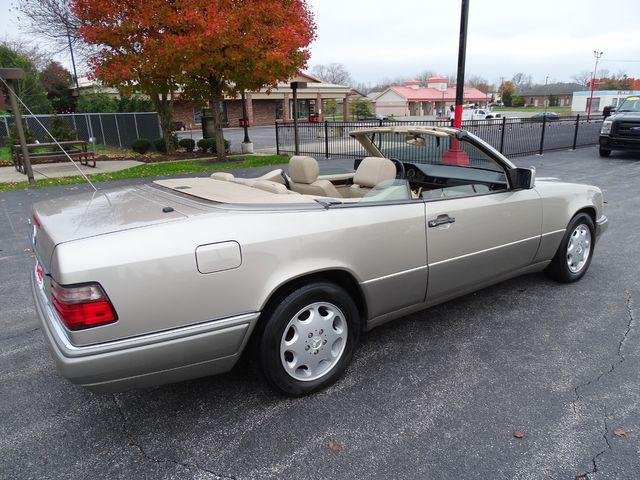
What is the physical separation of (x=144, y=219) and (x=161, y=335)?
62cm

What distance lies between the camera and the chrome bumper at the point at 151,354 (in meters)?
2.16

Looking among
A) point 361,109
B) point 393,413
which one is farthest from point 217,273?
point 361,109

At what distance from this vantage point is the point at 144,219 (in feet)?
8.04

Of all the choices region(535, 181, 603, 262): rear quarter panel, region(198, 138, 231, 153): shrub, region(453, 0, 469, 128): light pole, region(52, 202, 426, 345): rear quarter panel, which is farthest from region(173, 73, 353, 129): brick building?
region(52, 202, 426, 345): rear quarter panel

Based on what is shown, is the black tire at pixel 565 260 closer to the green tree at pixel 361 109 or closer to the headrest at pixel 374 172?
the headrest at pixel 374 172

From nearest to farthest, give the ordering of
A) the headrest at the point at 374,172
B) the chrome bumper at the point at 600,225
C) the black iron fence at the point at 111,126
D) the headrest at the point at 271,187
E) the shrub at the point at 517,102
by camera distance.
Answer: the headrest at the point at 271,187
the headrest at the point at 374,172
the chrome bumper at the point at 600,225
the black iron fence at the point at 111,126
the shrub at the point at 517,102

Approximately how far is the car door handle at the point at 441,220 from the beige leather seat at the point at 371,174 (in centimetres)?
56

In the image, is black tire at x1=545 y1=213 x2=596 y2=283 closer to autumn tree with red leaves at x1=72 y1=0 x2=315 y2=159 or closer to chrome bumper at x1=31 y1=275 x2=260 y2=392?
chrome bumper at x1=31 y1=275 x2=260 y2=392

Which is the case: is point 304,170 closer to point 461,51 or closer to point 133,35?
point 461,51

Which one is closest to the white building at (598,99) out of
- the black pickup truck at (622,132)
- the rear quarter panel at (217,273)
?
the black pickup truck at (622,132)

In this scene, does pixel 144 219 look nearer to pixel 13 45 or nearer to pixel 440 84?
pixel 13 45

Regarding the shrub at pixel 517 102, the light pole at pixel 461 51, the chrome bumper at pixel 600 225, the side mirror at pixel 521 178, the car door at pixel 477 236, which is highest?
the light pole at pixel 461 51

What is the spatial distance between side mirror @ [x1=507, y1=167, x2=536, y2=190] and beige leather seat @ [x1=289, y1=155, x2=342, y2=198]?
139 cm

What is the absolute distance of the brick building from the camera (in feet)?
141
